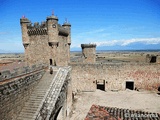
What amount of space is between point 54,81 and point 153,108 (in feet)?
38.3

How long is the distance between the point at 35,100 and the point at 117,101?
A: 35.8 ft

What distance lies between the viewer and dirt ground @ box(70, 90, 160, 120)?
16020 mm

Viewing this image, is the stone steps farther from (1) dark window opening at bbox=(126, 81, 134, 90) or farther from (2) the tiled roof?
(1) dark window opening at bbox=(126, 81, 134, 90)

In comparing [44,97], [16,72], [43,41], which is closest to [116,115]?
[44,97]

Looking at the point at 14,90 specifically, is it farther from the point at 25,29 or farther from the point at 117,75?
the point at 117,75

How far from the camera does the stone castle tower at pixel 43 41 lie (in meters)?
17.1

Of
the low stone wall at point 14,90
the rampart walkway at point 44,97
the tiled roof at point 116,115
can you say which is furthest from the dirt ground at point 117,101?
the low stone wall at point 14,90

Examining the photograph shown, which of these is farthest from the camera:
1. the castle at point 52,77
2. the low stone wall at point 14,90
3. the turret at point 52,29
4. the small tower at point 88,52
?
the small tower at point 88,52

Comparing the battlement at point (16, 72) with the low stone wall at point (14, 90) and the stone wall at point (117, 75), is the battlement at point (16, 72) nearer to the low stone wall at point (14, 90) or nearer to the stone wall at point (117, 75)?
the low stone wall at point (14, 90)

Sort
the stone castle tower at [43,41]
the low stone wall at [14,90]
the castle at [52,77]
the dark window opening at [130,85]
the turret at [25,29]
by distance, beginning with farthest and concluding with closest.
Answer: the dark window opening at [130,85], the turret at [25,29], the stone castle tower at [43,41], the castle at [52,77], the low stone wall at [14,90]

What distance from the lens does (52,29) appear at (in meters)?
17.0

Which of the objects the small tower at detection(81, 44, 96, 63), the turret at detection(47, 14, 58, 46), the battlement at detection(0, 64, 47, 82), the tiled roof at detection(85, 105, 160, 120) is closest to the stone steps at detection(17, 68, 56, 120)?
the battlement at detection(0, 64, 47, 82)

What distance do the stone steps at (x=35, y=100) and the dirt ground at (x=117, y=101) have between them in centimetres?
447

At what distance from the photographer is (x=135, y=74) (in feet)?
70.1
